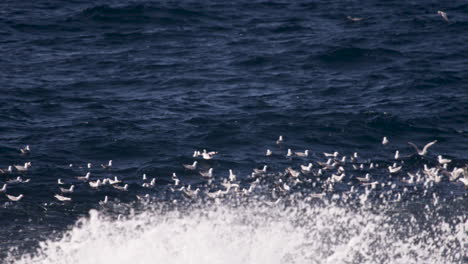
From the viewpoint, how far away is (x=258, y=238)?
28375mm

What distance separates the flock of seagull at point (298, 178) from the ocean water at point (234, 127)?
5.1 inches

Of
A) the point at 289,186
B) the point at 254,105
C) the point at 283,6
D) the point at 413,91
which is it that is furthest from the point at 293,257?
the point at 283,6

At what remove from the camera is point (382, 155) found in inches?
1401

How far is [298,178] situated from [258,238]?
5.54 metres

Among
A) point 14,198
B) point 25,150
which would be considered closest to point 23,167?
point 25,150

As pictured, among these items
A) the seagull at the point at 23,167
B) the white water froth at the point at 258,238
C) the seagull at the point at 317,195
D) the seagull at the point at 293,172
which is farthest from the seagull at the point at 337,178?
the seagull at the point at 23,167

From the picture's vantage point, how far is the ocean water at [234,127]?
92.9 ft

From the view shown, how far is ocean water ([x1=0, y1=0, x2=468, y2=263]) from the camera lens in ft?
92.9

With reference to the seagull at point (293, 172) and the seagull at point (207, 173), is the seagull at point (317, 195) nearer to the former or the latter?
the seagull at point (293, 172)

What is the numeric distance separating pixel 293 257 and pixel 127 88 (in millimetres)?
20991

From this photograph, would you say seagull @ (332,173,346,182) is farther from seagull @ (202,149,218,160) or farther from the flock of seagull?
seagull @ (202,149,218,160)

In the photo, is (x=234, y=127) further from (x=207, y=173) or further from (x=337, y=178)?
(x=337, y=178)

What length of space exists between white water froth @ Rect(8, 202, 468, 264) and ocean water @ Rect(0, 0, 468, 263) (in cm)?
8

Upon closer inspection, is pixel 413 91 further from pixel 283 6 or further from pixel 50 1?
pixel 50 1
